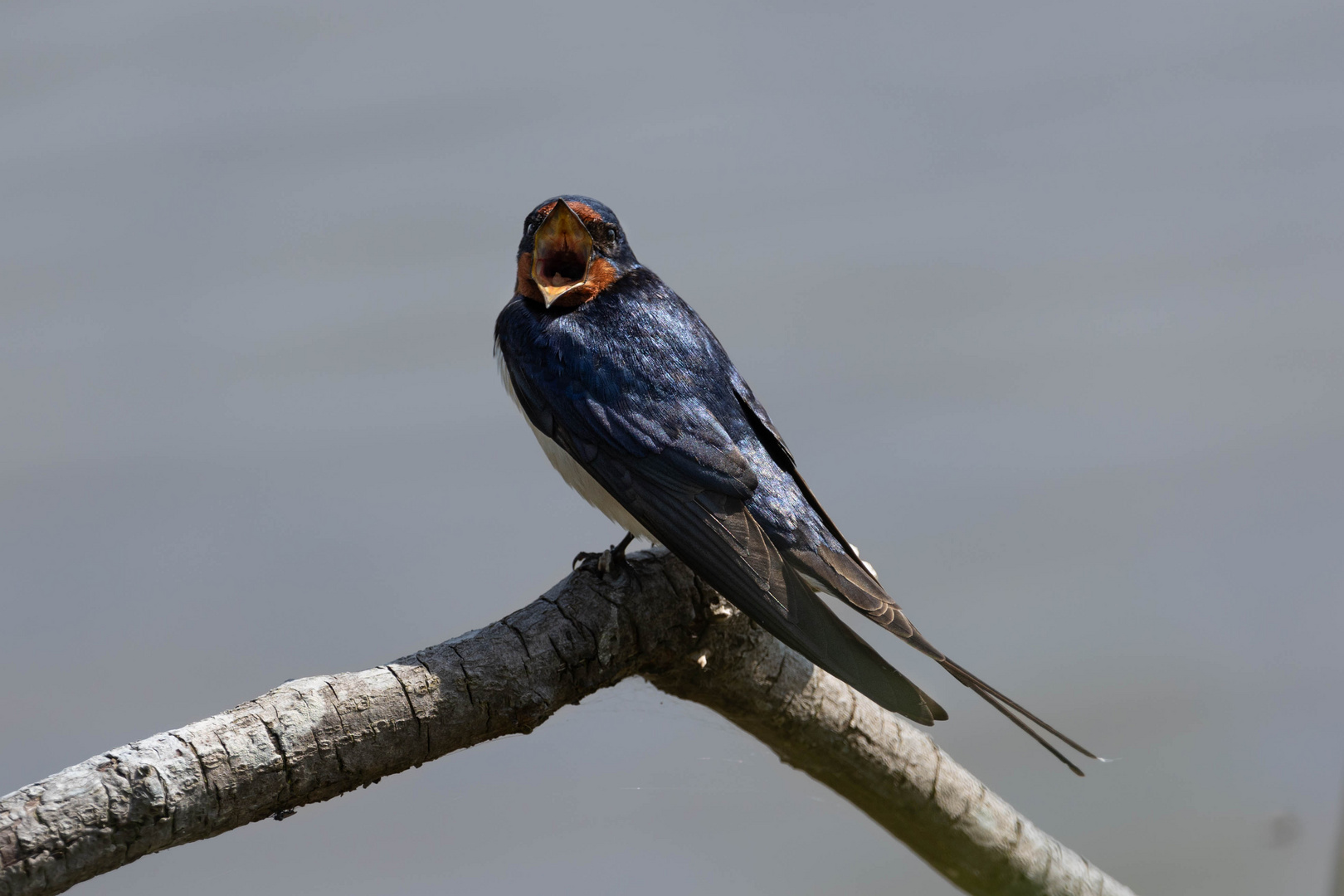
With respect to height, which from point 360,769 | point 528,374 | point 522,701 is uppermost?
point 528,374

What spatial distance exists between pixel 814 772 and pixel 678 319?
64 cm

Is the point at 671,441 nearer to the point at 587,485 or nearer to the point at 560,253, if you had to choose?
the point at 587,485

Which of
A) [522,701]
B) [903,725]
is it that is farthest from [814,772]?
[522,701]

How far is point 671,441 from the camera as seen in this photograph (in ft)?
4.59

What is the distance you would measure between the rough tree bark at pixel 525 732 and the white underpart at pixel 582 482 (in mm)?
61

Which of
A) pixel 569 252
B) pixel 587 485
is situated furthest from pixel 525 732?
pixel 569 252

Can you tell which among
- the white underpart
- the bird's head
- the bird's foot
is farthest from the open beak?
the bird's foot

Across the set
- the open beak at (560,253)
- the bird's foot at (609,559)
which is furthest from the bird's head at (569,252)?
the bird's foot at (609,559)

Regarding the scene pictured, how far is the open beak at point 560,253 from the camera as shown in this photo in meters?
1.58

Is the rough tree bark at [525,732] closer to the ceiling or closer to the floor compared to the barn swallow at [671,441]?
closer to the floor

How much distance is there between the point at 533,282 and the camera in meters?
1.60

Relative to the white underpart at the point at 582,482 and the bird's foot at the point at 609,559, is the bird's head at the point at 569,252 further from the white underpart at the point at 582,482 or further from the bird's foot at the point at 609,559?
the bird's foot at the point at 609,559

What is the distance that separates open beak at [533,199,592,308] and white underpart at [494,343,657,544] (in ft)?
0.41

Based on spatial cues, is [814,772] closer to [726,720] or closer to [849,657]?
[726,720]
